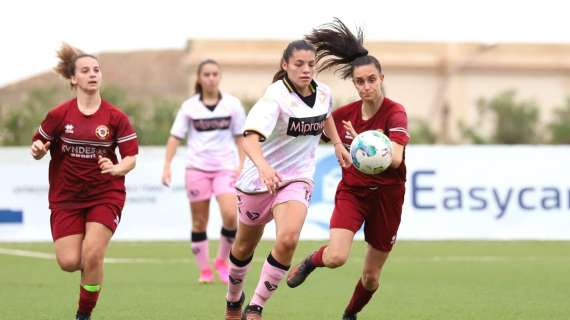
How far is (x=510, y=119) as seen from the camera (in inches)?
1911

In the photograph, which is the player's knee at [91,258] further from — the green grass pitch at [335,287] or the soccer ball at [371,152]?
the soccer ball at [371,152]

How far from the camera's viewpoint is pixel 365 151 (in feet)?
27.5

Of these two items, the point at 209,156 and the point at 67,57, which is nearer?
the point at 67,57

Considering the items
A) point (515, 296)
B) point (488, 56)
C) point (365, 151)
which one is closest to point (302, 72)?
point (365, 151)

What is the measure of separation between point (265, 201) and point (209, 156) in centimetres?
436

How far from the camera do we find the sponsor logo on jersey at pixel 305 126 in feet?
28.8

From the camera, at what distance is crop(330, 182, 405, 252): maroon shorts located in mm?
8773

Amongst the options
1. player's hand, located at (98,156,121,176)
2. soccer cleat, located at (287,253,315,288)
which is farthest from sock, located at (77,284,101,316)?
soccer cleat, located at (287,253,315,288)

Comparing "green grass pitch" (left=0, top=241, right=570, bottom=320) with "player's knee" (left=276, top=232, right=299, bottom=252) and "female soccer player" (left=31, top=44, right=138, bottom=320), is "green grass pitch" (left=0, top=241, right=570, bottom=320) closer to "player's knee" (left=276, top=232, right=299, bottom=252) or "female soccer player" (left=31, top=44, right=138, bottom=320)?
"female soccer player" (left=31, top=44, right=138, bottom=320)

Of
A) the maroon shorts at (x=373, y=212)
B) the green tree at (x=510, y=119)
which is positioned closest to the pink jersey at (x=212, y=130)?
the maroon shorts at (x=373, y=212)

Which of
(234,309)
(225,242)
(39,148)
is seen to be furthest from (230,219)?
(39,148)

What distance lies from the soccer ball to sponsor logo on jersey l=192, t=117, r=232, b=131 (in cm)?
488

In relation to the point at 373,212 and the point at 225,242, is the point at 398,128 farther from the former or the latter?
the point at 225,242

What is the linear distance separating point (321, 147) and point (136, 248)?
3.20 metres
